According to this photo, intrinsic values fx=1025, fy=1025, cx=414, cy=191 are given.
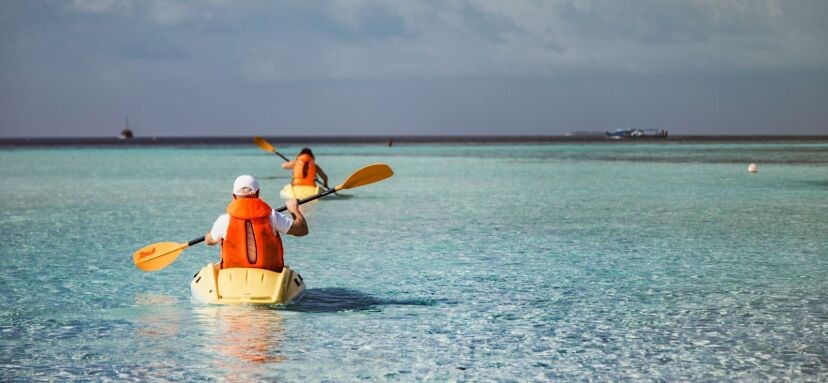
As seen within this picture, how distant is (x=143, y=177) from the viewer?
37.6 m

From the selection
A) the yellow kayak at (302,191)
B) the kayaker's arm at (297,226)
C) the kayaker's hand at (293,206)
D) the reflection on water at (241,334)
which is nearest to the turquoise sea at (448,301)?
the reflection on water at (241,334)

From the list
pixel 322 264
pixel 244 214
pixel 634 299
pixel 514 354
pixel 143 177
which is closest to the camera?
pixel 514 354

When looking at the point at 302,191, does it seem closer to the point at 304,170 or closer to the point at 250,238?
the point at 304,170

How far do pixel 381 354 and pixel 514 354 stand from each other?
0.99 m

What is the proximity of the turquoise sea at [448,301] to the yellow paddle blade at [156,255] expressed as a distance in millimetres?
256

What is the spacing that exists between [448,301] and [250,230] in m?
2.12

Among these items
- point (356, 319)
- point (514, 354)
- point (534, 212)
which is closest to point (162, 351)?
point (356, 319)

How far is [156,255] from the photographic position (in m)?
10.8

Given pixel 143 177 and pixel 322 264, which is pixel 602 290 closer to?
pixel 322 264

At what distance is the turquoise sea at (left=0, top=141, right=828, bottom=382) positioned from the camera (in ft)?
23.8

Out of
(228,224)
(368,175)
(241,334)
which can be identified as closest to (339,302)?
(228,224)

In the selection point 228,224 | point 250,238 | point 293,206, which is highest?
point 293,206

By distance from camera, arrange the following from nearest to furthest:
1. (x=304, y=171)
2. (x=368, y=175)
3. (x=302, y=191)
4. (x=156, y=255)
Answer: (x=156, y=255), (x=368, y=175), (x=302, y=191), (x=304, y=171)

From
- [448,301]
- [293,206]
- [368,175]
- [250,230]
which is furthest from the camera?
[368,175]
